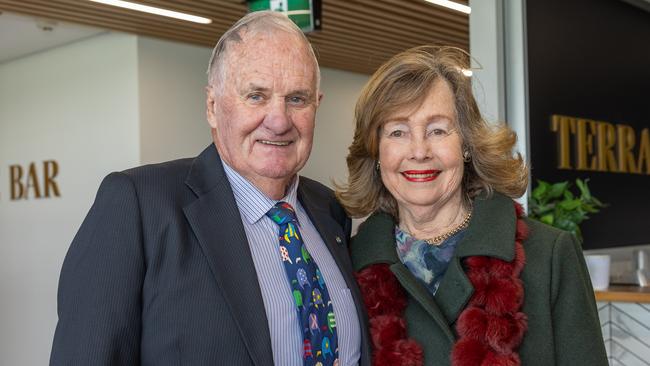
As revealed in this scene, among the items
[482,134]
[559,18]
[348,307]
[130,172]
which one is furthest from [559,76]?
[130,172]

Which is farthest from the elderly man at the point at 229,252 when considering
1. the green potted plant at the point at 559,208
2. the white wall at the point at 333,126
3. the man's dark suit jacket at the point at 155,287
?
the white wall at the point at 333,126

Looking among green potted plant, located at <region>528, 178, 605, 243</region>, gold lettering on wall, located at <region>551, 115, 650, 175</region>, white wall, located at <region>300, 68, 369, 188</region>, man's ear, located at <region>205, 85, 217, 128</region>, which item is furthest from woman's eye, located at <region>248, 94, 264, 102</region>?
white wall, located at <region>300, 68, 369, 188</region>

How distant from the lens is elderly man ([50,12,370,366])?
1693mm

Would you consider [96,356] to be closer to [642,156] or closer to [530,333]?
[530,333]

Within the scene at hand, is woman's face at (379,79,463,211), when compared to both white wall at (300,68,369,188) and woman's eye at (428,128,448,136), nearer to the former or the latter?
woman's eye at (428,128,448,136)

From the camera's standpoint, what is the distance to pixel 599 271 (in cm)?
443

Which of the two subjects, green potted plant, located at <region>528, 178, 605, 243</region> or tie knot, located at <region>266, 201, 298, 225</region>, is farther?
green potted plant, located at <region>528, 178, 605, 243</region>

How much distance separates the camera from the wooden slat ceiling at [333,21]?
22.0 feet

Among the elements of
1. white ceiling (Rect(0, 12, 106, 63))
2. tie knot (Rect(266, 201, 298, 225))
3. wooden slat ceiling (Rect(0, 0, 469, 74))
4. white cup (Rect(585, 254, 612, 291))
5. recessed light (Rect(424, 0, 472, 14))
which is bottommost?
white cup (Rect(585, 254, 612, 291))

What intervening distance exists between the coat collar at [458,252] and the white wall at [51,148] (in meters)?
6.06

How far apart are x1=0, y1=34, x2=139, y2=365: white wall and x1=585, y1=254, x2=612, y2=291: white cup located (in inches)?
197

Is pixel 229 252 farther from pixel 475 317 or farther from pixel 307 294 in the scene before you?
pixel 475 317

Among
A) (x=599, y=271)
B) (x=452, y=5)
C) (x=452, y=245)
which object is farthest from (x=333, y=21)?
(x=452, y=245)

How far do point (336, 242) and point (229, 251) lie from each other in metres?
0.50
